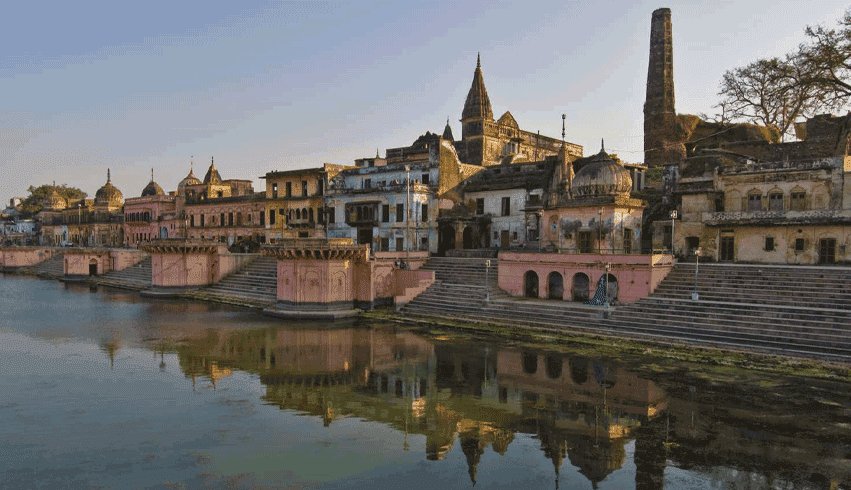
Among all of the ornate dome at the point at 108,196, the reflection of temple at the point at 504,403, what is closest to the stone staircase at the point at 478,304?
the reflection of temple at the point at 504,403

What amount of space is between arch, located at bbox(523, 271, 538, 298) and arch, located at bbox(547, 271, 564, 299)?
924 mm

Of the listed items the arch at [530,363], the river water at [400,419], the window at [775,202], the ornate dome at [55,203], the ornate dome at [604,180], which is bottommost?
the river water at [400,419]

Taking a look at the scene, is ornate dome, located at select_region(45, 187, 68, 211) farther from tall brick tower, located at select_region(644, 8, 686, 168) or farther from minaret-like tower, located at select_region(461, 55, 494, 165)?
tall brick tower, located at select_region(644, 8, 686, 168)

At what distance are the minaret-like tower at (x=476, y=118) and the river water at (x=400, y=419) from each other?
30330mm

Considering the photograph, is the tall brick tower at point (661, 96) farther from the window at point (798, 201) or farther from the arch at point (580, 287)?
the arch at point (580, 287)

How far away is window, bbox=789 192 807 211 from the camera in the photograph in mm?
30844

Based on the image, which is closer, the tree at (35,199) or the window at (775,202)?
the window at (775,202)

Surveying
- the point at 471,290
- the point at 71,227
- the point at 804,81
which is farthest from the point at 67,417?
the point at 71,227

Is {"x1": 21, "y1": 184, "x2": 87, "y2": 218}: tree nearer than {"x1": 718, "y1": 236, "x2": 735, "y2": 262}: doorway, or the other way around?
{"x1": 718, "y1": 236, "x2": 735, "y2": 262}: doorway

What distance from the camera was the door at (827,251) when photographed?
2920 cm

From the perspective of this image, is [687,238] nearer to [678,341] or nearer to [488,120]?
[678,341]

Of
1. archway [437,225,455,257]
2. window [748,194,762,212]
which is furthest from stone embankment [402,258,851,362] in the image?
archway [437,225,455,257]

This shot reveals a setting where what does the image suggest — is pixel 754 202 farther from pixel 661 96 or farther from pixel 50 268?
pixel 50 268

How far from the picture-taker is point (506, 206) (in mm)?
43906
